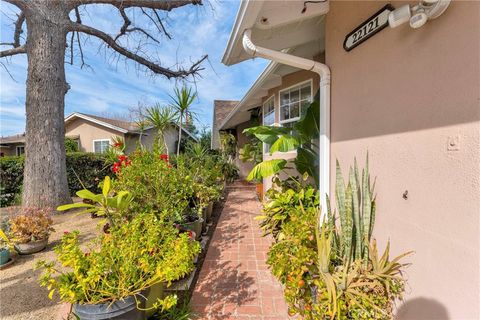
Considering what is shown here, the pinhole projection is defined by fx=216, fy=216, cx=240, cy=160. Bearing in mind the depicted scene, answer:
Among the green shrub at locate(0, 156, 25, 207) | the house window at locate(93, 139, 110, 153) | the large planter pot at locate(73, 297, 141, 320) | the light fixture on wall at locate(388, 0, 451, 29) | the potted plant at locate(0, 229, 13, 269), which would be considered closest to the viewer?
the light fixture on wall at locate(388, 0, 451, 29)

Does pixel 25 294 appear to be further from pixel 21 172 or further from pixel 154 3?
pixel 154 3

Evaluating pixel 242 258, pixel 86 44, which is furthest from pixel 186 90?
pixel 86 44

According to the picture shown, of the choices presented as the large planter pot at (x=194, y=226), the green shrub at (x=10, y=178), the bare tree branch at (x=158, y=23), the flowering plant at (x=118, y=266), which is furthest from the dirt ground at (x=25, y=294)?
the bare tree branch at (x=158, y=23)

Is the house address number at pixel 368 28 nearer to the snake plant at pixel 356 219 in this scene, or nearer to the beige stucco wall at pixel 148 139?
the snake plant at pixel 356 219

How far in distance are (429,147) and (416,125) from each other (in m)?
0.22

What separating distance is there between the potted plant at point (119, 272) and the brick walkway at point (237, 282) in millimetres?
806

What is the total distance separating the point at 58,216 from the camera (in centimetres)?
668

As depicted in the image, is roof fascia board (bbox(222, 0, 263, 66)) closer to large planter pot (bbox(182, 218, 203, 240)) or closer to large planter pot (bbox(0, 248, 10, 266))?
large planter pot (bbox(182, 218, 203, 240))

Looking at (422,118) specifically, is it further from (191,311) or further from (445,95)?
(191,311)

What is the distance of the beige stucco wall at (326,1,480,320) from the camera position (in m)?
1.40

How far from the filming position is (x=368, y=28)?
227 centimetres

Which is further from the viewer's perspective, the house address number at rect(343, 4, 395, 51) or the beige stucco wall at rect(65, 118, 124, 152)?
the beige stucco wall at rect(65, 118, 124, 152)

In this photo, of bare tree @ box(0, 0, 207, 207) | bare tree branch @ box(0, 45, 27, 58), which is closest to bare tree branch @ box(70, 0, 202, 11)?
bare tree @ box(0, 0, 207, 207)

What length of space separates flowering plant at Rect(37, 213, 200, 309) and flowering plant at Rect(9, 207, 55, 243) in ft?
10.1
